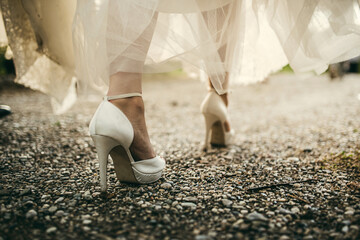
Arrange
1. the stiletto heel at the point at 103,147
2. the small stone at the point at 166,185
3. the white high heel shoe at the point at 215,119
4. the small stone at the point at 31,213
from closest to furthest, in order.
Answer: the small stone at the point at 31,213
the stiletto heel at the point at 103,147
the small stone at the point at 166,185
the white high heel shoe at the point at 215,119

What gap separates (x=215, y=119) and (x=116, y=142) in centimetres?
80

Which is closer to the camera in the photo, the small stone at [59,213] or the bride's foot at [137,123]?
the small stone at [59,213]

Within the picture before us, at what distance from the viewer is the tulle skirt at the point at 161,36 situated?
3.30 feet

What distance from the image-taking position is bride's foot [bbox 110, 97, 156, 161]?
1072mm

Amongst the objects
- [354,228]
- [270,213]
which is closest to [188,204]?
[270,213]

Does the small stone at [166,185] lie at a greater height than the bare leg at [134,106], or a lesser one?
lesser

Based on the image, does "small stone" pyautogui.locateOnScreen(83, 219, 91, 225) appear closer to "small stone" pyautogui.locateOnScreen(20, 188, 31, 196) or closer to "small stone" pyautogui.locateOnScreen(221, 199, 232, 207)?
"small stone" pyautogui.locateOnScreen(20, 188, 31, 196)

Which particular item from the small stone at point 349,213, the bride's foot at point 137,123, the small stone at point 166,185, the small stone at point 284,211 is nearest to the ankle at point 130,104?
the bride's foot at point 137,123

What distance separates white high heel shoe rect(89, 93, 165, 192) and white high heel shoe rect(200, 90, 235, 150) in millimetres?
630

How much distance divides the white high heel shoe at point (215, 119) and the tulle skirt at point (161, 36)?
0.26 meters

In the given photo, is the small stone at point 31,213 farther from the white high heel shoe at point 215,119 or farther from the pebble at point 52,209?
the white high heel shoe at point 215,119

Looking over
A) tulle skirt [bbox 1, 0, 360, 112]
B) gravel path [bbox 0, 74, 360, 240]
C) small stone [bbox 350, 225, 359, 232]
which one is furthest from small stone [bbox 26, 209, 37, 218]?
small stone [bbox 350, 225, 359, 232]

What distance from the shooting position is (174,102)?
3.81 m

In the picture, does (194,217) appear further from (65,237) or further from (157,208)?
(65,237)
